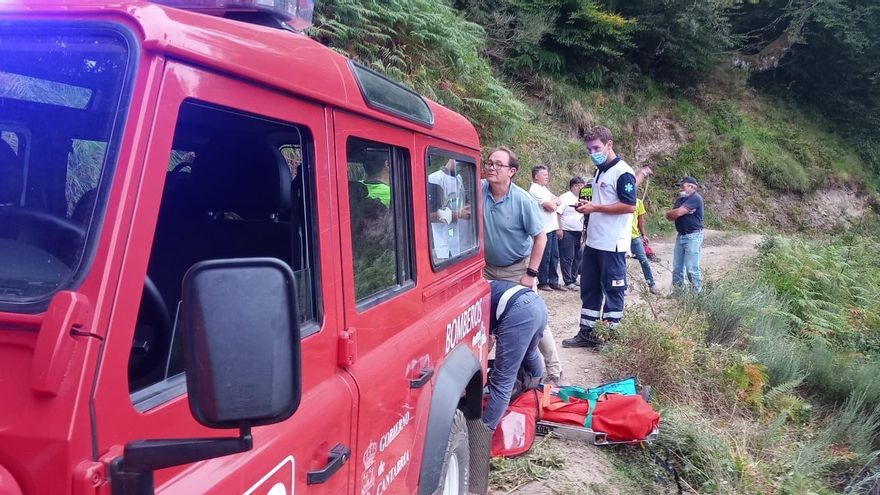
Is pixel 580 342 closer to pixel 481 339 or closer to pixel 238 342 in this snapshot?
pixel 481 339

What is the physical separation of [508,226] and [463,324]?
1.86 m

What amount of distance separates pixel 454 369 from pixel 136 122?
6.21ft

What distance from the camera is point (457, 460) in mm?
2930

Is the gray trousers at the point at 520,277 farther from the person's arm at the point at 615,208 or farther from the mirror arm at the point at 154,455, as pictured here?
the mirror arm at the point at 154,455

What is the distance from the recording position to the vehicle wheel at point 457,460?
278 centimetres

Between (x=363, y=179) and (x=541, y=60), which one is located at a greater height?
(x=541, y=60)

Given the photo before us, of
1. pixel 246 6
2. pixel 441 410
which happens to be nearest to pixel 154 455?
pixel 246 6

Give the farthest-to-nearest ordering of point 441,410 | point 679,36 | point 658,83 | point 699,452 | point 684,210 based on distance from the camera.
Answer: point 658,83 → point 679,36 → point 684,210 → point 699,452 → point 441,410

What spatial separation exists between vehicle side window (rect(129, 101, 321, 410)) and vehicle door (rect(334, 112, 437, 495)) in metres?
0.13

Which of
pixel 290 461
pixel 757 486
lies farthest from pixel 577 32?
pixel 290 461

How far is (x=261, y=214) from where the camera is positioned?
1.94 metres

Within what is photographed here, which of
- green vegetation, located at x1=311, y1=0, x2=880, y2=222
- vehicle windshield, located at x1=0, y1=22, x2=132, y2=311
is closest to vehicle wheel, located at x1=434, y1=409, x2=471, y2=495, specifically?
vehicle windshield, located at x1=0, y1=22, x2=132, y2=311

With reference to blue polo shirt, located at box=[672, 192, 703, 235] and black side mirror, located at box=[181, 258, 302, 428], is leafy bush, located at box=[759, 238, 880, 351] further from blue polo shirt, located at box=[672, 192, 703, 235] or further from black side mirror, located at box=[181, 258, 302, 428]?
black side mirror, located at box=[181, 258, 302, 428]

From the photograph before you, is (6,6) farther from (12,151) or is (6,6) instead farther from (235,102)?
(235,102)
